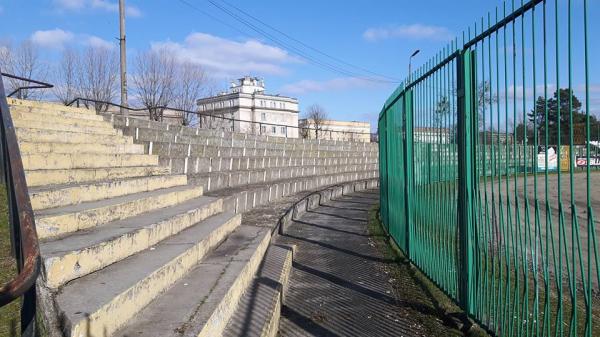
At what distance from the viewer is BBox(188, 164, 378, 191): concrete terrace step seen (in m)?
8.70

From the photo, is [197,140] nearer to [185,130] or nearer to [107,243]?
[185,130]

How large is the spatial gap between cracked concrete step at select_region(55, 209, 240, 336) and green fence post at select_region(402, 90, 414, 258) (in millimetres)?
2758

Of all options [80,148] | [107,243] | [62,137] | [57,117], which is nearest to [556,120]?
[107,243]

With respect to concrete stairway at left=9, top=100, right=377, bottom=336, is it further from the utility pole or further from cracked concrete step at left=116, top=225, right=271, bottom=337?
the utility pole

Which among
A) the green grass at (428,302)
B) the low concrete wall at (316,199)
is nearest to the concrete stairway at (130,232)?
the low concrete wall at (316,199)

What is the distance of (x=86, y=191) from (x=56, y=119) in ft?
12.5

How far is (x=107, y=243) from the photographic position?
3.52 metres

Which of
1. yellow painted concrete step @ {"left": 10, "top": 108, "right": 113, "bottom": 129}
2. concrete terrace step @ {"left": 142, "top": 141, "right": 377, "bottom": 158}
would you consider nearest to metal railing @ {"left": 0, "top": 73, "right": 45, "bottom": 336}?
yellow painted concrete step @ {"left": 10, "top": 108, "right": 113, "bottom": 129}

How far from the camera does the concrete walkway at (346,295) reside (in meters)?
4.13

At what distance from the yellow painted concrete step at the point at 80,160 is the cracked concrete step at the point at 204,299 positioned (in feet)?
7.01

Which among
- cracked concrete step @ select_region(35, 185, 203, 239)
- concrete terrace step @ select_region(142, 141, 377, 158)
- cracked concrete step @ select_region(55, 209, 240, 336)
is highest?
concrete terrace step @ select_region(142, 141, 377, 158)

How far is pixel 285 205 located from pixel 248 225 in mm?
3008

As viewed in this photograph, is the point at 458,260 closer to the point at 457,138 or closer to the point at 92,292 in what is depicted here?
the point at 457,138

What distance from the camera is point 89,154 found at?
6254 mm
